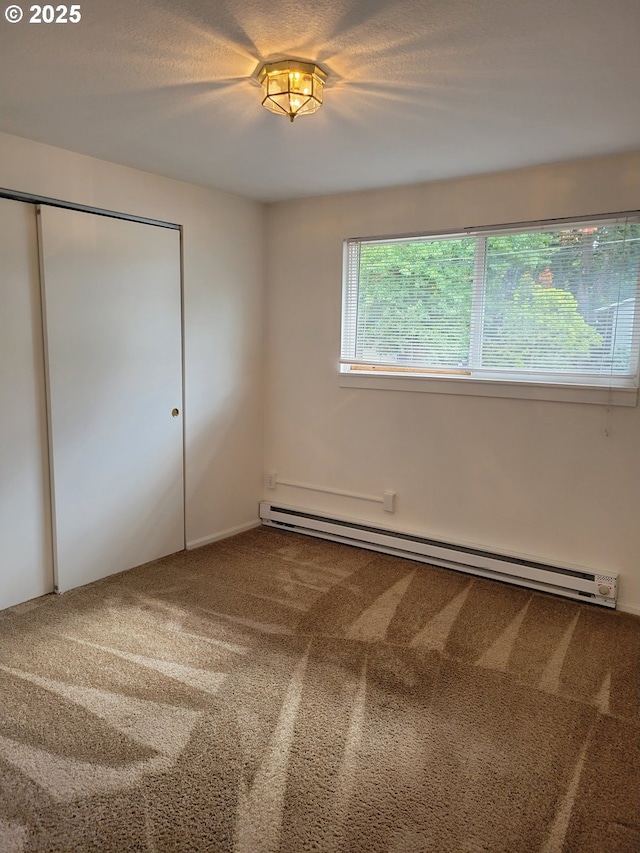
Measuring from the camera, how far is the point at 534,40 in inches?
73.3

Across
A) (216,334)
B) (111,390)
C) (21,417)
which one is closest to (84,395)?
(111,390)

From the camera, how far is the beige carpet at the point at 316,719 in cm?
177

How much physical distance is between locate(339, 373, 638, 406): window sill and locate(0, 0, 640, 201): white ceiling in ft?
4.03

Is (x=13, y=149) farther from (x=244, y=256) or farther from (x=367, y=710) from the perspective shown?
(x=367, y=710)

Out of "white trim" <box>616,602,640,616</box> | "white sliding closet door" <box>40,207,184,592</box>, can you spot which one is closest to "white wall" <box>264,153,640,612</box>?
"white trim" <box>616,602,640,616</box>

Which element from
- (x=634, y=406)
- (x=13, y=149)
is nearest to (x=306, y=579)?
(x=634, y=406)

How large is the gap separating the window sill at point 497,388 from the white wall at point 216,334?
31.8 inches

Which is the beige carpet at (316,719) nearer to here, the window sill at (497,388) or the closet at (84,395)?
the closet at (84,395)

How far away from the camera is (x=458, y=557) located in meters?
3.71

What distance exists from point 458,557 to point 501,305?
160cm

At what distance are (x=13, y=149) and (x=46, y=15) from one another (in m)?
1.30

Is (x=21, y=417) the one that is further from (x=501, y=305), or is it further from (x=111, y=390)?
(x=501, y=305)

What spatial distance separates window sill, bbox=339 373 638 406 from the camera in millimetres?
3166

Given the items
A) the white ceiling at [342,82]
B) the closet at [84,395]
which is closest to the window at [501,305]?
the white ceiling at [342,82]
